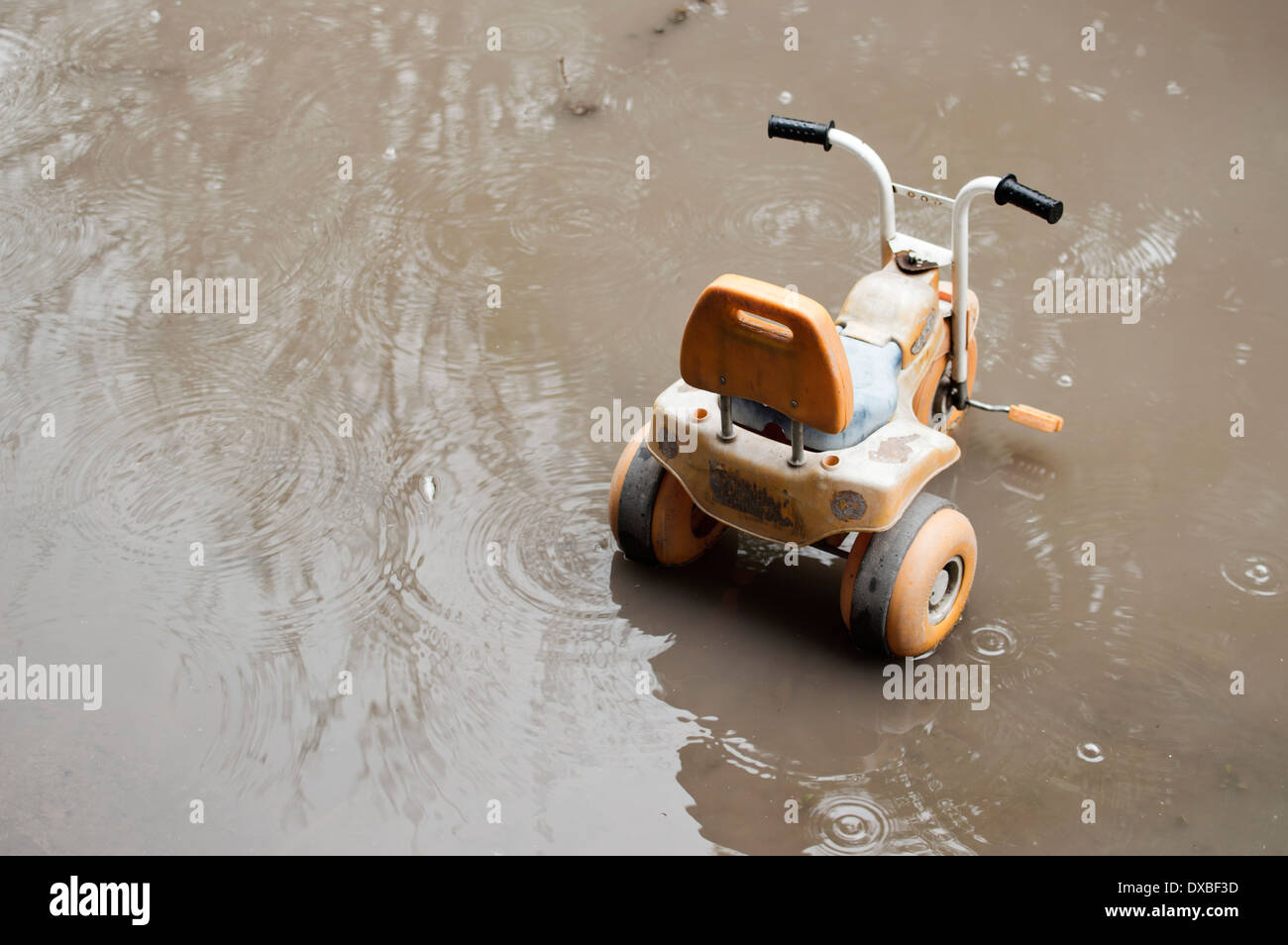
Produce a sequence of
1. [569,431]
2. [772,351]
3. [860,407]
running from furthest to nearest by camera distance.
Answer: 1. [569,431]
2. [860,407]
3. [772,351]

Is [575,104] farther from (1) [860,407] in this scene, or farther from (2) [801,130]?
(1) [860,407]

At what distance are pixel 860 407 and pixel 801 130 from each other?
94cm

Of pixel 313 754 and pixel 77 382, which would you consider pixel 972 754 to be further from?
pixel 77 382

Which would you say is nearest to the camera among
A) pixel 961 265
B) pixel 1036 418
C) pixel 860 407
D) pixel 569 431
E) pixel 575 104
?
pixel 860 407

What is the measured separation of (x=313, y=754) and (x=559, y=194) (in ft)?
9.14

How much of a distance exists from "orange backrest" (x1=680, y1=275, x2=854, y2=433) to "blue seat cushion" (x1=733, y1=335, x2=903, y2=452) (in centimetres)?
18

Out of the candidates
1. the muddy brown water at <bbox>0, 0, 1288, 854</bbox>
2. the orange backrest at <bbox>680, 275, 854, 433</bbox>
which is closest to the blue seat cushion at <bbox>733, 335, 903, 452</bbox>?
the orange backrest at <bbox>680, 275, 854, 433</bbox>

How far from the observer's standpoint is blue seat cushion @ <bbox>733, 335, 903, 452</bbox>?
346 cm

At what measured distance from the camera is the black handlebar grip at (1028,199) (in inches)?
134

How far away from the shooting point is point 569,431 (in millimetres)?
4371

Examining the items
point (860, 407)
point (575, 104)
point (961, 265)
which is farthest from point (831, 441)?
point (575, 104)

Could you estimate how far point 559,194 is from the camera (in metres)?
5.38

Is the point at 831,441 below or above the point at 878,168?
below

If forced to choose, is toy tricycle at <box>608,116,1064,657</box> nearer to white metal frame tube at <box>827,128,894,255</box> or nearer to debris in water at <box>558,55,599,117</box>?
white metal frame tube at <box>827,128,894,255</box>
